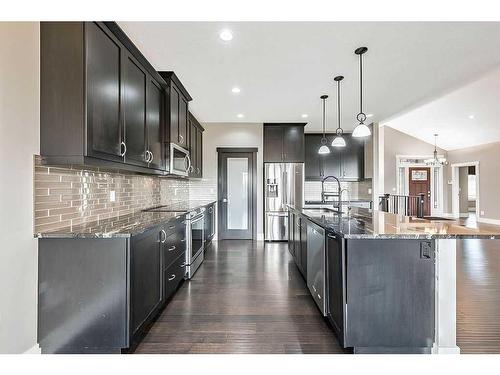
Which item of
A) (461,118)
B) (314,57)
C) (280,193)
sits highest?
(461,118)

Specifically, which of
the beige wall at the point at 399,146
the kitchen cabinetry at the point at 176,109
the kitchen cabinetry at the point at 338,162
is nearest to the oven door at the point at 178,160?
the kitchen cabinetry at the point at 176,109

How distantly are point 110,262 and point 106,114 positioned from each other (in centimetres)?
106

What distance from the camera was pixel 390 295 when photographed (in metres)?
1.79

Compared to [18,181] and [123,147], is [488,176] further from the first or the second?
[18,181]

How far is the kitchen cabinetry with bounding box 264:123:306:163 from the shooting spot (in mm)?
6160

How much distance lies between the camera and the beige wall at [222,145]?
612 centimetres

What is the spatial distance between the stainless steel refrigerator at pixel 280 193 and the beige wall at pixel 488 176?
7.19m

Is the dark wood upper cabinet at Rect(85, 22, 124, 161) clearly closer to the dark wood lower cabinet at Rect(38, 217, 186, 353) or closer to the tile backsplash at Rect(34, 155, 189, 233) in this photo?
the tile backsplash at Rect(34, 155, 189, 233)

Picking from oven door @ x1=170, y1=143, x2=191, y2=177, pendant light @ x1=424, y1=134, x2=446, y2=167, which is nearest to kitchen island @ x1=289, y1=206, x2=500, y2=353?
oven door @ x1=170, y1=143, x2=191, y2=177

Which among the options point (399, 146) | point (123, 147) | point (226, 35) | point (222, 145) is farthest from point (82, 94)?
point (399, 146)

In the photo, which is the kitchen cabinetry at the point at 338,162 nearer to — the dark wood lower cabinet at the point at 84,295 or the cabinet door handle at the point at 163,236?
Answer: the cabinet door handle at the point at 163,236

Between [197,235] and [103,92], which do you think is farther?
[197,235]

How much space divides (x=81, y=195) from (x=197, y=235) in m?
1.81
